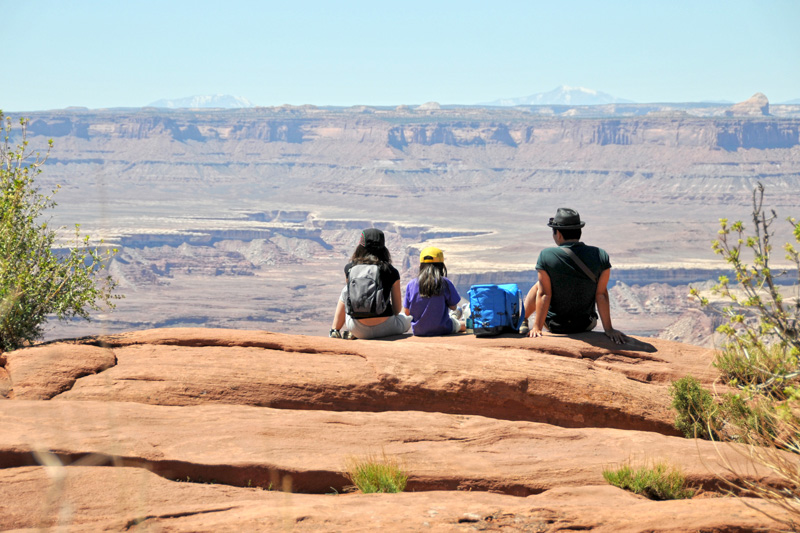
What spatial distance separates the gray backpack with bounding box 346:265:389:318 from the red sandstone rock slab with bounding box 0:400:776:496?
1.89 m

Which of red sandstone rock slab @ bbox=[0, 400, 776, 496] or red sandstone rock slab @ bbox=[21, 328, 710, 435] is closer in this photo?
red sandstone rock slab @ bbox=[0, 400, 776, 496]

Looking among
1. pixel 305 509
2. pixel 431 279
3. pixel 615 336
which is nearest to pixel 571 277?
pixel 615 336

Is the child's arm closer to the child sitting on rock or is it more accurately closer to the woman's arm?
the child sitting on rock

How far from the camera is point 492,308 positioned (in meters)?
9.11

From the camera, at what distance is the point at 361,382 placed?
7.66 metres

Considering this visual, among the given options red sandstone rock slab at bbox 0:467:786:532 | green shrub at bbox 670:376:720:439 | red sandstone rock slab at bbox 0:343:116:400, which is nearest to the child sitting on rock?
green shrub at bbox 670:376:720:439

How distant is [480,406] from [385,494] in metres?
2.37

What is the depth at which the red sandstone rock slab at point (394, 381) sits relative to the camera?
742 centimetres

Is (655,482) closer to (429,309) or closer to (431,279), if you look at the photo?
(431,279)

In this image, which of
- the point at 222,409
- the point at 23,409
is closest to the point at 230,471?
the point at 222,409

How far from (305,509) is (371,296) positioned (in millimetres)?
3940

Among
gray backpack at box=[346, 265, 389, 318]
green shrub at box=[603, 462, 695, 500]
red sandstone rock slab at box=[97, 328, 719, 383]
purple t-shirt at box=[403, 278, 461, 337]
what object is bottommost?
green shrub at box=[603, 462, 695, 500]

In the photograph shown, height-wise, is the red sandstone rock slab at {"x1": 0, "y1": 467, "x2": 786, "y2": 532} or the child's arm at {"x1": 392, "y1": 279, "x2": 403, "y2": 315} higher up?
the child's arm at {"x1": 392, "y1": 279, "x2": 403, "y2": 315}

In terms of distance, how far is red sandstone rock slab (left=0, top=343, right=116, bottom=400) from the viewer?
7141mm
